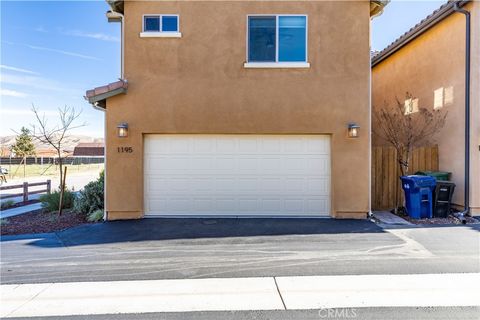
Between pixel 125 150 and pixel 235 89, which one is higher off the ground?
pixel 235 89

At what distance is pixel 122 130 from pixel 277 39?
526 centimetres

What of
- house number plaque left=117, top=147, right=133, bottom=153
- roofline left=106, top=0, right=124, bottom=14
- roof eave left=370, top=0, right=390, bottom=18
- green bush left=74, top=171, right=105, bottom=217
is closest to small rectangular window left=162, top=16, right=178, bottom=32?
roofline left=106, top=0, right=124, bottom=14

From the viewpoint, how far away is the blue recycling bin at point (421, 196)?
8070mm

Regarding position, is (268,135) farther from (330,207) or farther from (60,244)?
(60,244)

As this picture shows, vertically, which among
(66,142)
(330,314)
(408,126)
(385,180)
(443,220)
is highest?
(408,126)

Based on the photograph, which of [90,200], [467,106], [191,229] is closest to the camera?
[191,229]

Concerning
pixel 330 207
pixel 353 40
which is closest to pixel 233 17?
pixel 353 40

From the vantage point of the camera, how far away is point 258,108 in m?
8.32

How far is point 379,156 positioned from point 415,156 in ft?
4.76

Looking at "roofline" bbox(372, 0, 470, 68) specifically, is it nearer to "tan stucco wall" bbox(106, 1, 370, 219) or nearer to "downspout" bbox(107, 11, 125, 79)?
"tan stucco wall" bbox(106, 1, 370, 219)

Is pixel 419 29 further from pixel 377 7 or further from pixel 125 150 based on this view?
pixel 125 150

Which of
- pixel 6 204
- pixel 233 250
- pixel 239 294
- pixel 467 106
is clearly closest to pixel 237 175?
pixel 233 250

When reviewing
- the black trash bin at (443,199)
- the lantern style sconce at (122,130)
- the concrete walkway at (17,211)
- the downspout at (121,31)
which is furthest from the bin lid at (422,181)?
the concrete walkway at (17,211)

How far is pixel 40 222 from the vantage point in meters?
8.15
